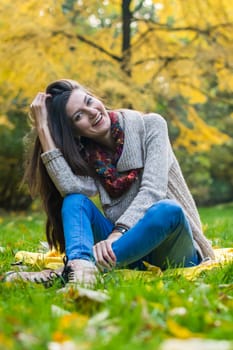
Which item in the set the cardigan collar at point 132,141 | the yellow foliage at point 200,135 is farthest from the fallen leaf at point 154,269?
the yellow foliage at point 200,135

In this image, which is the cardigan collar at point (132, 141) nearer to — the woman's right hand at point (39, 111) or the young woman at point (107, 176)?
→ the young woman at point (107, 176)

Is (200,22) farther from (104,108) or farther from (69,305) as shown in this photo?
(69,305)

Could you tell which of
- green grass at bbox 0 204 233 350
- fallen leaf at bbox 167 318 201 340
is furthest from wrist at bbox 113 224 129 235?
fallen leaf at bbox 167 318 201 340

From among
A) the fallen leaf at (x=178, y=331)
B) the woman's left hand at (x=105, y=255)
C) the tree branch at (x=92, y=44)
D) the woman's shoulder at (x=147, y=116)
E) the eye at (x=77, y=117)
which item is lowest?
the woman's left hand at (x=105, y=255)

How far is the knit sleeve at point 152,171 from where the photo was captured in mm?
2619

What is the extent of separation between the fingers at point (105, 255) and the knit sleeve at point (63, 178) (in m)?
0.39

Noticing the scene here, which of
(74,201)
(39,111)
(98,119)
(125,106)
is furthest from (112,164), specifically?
(125,106)

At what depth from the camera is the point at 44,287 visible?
2.24 m

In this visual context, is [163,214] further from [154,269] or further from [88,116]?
[88,116]

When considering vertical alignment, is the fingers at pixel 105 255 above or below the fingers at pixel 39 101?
below

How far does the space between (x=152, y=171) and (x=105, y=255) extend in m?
0.51

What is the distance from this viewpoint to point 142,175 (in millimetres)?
2820

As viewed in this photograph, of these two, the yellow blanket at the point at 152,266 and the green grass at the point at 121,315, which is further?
the yellow blanket at the point at 152,266

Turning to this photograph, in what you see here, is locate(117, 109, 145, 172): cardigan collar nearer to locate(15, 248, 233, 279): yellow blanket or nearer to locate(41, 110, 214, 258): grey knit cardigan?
locate(41, 110, 214, 258): grey knit cardigan
